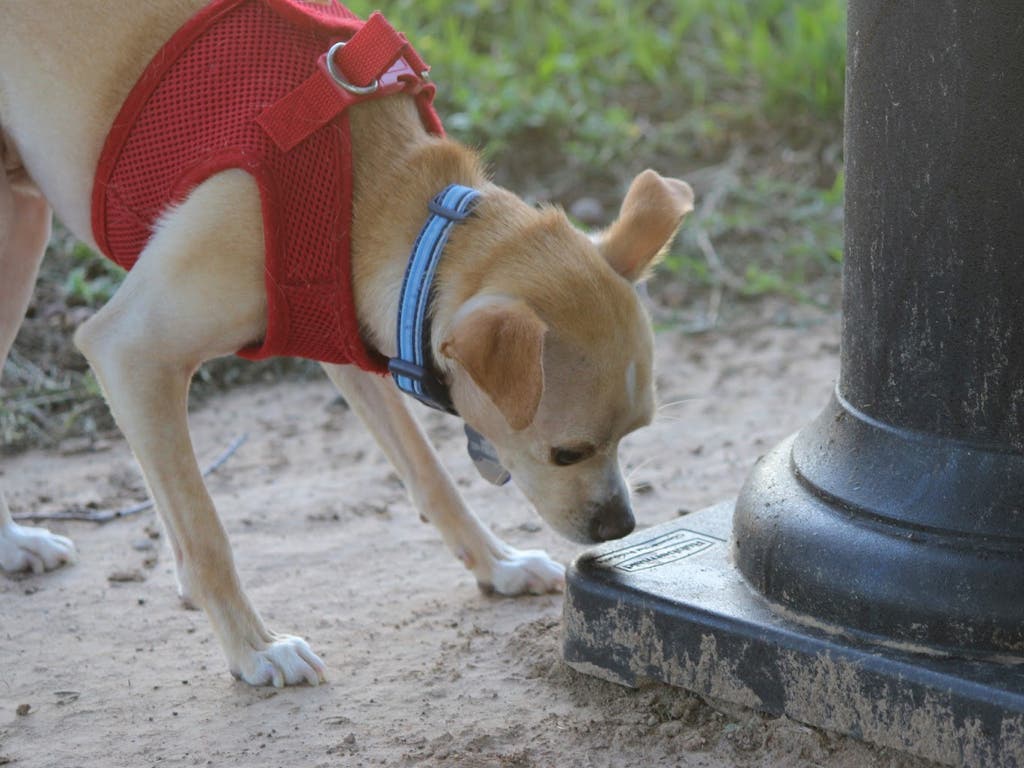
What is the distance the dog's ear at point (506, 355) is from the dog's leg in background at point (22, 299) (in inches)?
63.1

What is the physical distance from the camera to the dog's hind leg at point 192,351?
2.93 m

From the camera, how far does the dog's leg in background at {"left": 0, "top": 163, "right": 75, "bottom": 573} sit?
371cm

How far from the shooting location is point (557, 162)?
6.54 m

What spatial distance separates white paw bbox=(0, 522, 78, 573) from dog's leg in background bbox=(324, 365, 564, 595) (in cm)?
89

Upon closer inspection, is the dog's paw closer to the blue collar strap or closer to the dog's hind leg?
the dog's hind leg

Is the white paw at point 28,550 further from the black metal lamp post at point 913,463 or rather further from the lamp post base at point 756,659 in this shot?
the black metal lamp post at point 913,463

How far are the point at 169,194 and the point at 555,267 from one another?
2.82 ft

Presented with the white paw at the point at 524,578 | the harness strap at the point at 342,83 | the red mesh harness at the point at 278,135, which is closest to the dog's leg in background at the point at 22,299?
the red mesh harness at the point at 278,135

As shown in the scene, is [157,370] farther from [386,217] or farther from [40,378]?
[40,378]

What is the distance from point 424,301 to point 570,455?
0.46m

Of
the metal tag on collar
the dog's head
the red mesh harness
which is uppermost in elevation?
the red mesh harness

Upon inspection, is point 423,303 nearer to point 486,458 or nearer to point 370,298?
point 370,298

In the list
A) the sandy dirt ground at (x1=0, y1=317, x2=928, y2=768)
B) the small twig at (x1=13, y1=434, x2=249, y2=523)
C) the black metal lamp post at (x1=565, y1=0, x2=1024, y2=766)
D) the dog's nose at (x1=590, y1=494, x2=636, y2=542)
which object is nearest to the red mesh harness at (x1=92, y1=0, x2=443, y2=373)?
the dog's nose at (x1=590, y1=494, x2=636, y2=542)

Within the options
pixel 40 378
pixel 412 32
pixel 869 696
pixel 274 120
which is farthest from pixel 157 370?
pixel 412 32
